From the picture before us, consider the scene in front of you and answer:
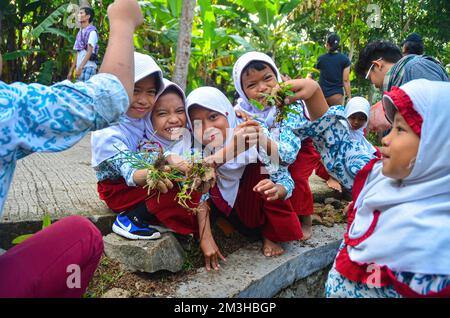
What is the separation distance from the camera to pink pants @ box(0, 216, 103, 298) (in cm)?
134

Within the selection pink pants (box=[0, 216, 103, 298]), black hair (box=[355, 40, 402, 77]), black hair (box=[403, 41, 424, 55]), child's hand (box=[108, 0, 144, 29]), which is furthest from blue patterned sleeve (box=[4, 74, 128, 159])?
black hair (box=[403, 41, 424, 55])

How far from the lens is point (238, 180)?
8.23 ft

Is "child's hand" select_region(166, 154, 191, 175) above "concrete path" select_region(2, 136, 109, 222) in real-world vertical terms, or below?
above

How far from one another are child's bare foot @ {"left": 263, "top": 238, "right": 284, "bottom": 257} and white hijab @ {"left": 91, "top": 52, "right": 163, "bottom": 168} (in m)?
1.03

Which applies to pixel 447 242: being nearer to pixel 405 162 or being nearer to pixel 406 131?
pixel 405 162

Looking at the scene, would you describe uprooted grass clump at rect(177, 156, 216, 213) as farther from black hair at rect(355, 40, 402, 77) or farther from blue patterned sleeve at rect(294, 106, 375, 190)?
black hair at rect(355, 40, 402, 77)

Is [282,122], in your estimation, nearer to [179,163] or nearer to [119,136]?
[179,163]

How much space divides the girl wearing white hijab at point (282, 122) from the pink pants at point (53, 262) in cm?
122

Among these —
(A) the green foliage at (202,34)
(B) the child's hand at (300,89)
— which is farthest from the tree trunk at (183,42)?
(B) the child's hand at (300,89)

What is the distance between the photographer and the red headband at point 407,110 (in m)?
1.60

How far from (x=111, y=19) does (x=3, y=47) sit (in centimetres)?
841

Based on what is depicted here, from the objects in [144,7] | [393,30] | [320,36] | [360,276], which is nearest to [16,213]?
[360,276]

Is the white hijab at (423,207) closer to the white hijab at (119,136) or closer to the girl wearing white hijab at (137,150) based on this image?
the girl wearing white hijab at (137,150)

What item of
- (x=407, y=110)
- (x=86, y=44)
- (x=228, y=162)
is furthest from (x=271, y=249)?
(x=86, y=44)
